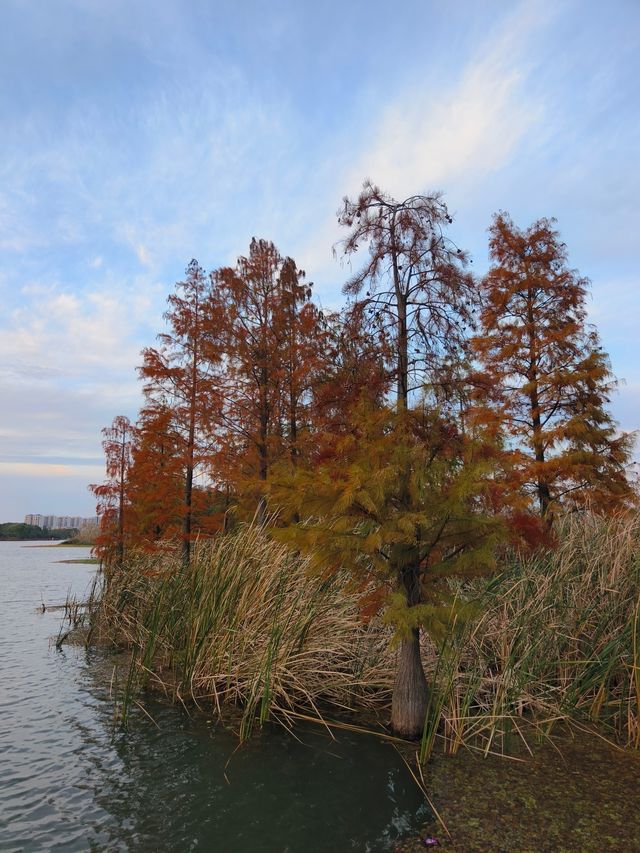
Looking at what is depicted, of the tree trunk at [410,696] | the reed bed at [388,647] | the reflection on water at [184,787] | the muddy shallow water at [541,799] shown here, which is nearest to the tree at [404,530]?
the tree trunk at [410,696]

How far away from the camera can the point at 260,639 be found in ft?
18.8

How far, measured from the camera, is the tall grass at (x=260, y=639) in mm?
5477

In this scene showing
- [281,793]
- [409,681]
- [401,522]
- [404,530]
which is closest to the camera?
[281,793]

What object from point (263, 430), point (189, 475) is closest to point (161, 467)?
point (189, 475)

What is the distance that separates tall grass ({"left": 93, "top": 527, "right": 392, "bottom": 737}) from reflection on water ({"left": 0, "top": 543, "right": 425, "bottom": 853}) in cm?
43

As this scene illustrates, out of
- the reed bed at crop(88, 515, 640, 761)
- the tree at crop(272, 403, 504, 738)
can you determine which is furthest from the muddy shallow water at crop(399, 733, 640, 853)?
the tree at crop(272, 403, 504, 738)

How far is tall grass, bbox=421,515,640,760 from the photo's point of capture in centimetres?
451

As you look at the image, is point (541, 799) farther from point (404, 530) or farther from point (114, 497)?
point (114, 497)

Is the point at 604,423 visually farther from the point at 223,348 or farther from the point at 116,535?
the point at 116,535

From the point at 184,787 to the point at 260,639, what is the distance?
73.6 inches

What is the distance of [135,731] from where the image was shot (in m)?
5.17

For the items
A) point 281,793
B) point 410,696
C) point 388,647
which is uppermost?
point 388,647

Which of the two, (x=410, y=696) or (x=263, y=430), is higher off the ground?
(x=263, y=430)

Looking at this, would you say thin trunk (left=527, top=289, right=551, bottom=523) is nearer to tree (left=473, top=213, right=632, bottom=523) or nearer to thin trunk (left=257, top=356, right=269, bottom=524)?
tree (left=473, top=213, right=632, bottom=523)
